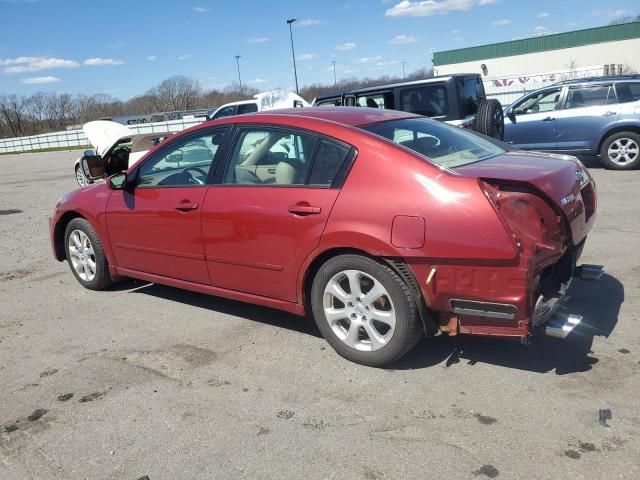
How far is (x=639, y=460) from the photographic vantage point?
2.62 m

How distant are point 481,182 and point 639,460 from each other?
1.55 m

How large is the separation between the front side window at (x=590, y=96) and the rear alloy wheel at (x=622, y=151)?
2.31ft

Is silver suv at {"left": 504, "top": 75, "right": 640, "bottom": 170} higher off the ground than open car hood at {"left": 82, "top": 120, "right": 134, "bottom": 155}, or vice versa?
open car hood at {"left": 82, "top": 120, "right": 134, "bottom": 155}

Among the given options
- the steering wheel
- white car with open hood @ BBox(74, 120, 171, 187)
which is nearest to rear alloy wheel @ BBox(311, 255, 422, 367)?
the steering wheel

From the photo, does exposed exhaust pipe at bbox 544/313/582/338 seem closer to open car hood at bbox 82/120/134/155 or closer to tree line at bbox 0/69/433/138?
open car hood at bbox 82/120/134/155

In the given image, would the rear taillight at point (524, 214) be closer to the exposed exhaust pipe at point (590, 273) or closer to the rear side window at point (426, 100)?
the exposed exhaust pipe at point (590, 273)

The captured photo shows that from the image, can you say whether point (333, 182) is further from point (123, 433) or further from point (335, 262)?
point (123, 433)

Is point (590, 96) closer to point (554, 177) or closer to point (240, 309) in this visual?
point (554, 177)

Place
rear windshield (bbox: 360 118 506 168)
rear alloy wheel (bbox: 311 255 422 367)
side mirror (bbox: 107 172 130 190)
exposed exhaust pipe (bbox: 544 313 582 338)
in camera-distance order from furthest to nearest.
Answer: side mirror (bbox: 107 172 130 190), rear windshield (bbox: 360 118 506 168), rear alloy wheel (bbox: 311 255 422 367), exposed exhaust pipe (bbox: 544 313 582 338)

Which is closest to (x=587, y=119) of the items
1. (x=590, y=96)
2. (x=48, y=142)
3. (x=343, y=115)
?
(x=590, y=96)

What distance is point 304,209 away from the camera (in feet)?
12.4

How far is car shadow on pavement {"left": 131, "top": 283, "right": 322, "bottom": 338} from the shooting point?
179 inches

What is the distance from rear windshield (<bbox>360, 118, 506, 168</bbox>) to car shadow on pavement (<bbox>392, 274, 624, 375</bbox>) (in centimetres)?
121

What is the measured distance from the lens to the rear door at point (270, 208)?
12.4ft
